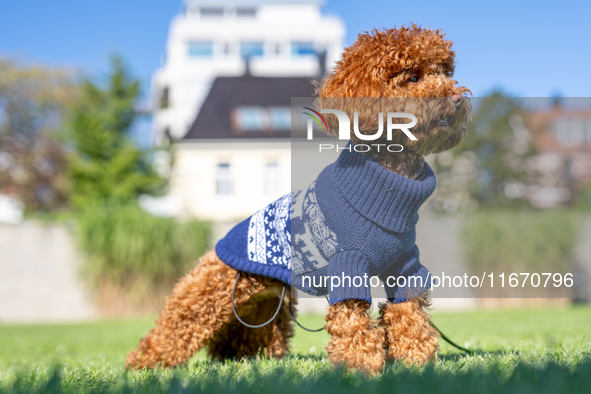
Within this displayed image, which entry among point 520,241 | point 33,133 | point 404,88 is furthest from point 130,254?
point 33,133

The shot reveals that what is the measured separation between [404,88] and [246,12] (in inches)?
1938

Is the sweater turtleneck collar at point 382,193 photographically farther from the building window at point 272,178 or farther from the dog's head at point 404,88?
the building window at point 272,178

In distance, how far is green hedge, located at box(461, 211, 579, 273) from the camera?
1266cm

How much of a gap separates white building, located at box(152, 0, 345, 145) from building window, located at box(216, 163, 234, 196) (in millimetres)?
15027

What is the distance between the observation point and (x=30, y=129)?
2847 cm

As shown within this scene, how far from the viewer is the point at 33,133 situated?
93.4ft

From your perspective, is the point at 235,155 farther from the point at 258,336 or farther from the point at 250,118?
the point at 258,336

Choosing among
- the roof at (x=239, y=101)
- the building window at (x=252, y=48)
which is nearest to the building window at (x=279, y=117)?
the roof at (x=239, y=101)

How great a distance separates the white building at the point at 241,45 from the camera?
1593 inches

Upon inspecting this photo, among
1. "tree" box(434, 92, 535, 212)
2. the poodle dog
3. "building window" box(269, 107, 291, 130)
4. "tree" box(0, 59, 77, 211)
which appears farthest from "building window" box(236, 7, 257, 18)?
the poodle dog

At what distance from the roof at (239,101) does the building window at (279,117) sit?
18cm

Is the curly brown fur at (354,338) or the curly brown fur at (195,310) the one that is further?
the curly brown fur at (195,310)

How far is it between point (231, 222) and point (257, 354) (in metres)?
9.99

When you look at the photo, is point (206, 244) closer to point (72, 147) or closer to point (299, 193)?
point (72, 147)
